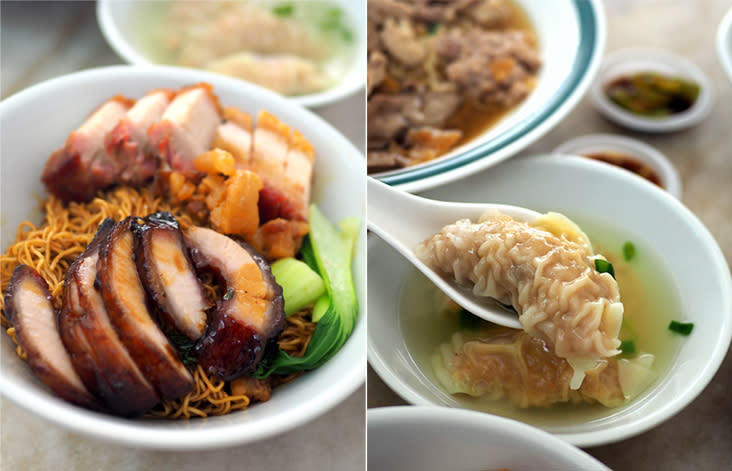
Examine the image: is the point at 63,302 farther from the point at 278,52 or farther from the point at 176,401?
the point at 278,52

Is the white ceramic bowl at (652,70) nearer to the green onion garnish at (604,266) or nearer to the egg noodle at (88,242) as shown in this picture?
the green onion garnish at (604,266)

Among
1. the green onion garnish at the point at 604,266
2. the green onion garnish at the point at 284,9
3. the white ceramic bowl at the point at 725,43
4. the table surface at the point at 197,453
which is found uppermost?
the white ceramic bowl at the point at 725,43

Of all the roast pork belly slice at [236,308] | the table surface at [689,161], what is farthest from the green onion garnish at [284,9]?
the roast pork belly slice at [236,308]

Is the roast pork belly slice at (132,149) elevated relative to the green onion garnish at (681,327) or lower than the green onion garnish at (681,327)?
lower

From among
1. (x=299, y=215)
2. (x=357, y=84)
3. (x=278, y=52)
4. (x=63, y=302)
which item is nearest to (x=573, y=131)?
(x=299, y=215)

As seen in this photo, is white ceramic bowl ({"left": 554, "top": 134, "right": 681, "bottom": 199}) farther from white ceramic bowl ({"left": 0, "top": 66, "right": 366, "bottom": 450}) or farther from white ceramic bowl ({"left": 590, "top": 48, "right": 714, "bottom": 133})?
white ceramic bowl ({"left": 0, "top": 66, "right": 366, "bottom": 450})

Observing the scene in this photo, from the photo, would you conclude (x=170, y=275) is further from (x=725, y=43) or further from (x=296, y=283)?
(x=725, y=43)

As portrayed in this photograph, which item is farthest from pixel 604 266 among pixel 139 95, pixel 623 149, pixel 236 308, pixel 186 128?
pixel 139 95

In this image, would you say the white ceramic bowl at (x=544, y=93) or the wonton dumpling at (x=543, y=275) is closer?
the wonton dumpling at (x=543, y=275)
